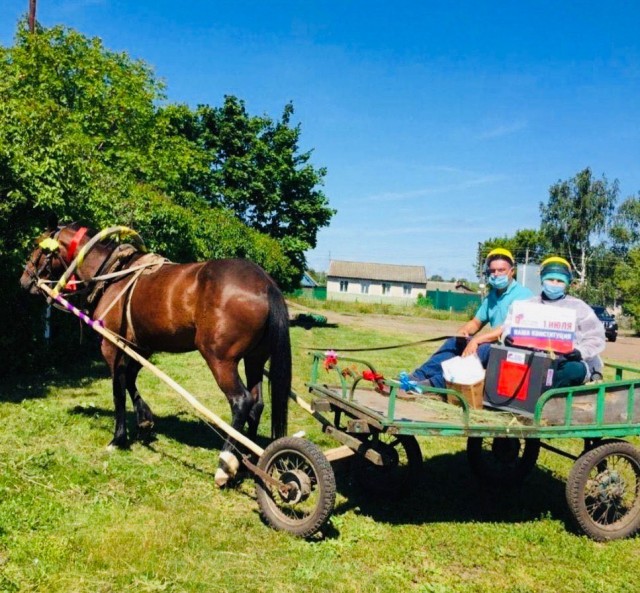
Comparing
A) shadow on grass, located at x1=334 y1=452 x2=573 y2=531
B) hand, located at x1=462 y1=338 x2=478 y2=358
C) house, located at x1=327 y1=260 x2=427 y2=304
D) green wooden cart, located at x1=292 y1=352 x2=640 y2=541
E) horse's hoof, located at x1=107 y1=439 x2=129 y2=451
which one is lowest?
shadow on grass, located at x1=334 y1=452 x2=573 y2=531

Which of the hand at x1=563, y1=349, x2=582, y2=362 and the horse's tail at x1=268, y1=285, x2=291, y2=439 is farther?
the horse's tail at x1=268, y1=285, x2=291, y2=439

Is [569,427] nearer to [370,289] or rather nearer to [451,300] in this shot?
[451,300]

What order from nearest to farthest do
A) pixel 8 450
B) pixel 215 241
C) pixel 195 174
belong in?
pixel 8 450
pixel 215 241
pixel 195 174

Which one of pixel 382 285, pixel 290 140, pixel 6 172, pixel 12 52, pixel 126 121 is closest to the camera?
pixel 6 172

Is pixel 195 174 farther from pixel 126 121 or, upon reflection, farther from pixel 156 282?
pixel 156 282

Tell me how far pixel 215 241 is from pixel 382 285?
2284 inches

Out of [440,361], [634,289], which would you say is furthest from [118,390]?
[634,289]

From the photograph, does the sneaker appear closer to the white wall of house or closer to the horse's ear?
the horse's ear

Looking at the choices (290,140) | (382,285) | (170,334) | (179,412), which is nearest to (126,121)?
(290,140)

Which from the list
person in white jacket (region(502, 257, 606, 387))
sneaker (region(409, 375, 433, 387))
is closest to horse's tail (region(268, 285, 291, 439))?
sneaker (region(409, 375, 433, 387))

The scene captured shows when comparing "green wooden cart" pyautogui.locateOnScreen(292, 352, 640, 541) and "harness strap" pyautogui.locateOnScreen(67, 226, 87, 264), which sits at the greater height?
"harness strap" pyautogui.locateOnScreen(67, 226, 87, 264)

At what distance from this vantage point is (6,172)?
291 inches

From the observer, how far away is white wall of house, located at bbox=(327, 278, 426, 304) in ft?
237

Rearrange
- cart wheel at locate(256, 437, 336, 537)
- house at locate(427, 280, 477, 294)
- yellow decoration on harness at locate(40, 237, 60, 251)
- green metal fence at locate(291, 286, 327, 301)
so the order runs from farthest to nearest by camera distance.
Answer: house at locate(427, 280, 477, 294) → green metal fence at locate(291, 286, 327, 301) → yellow decoration on harness at locate(40, 237, 60, 251) → cart wheel at locate(256, 437, 336, 537)
